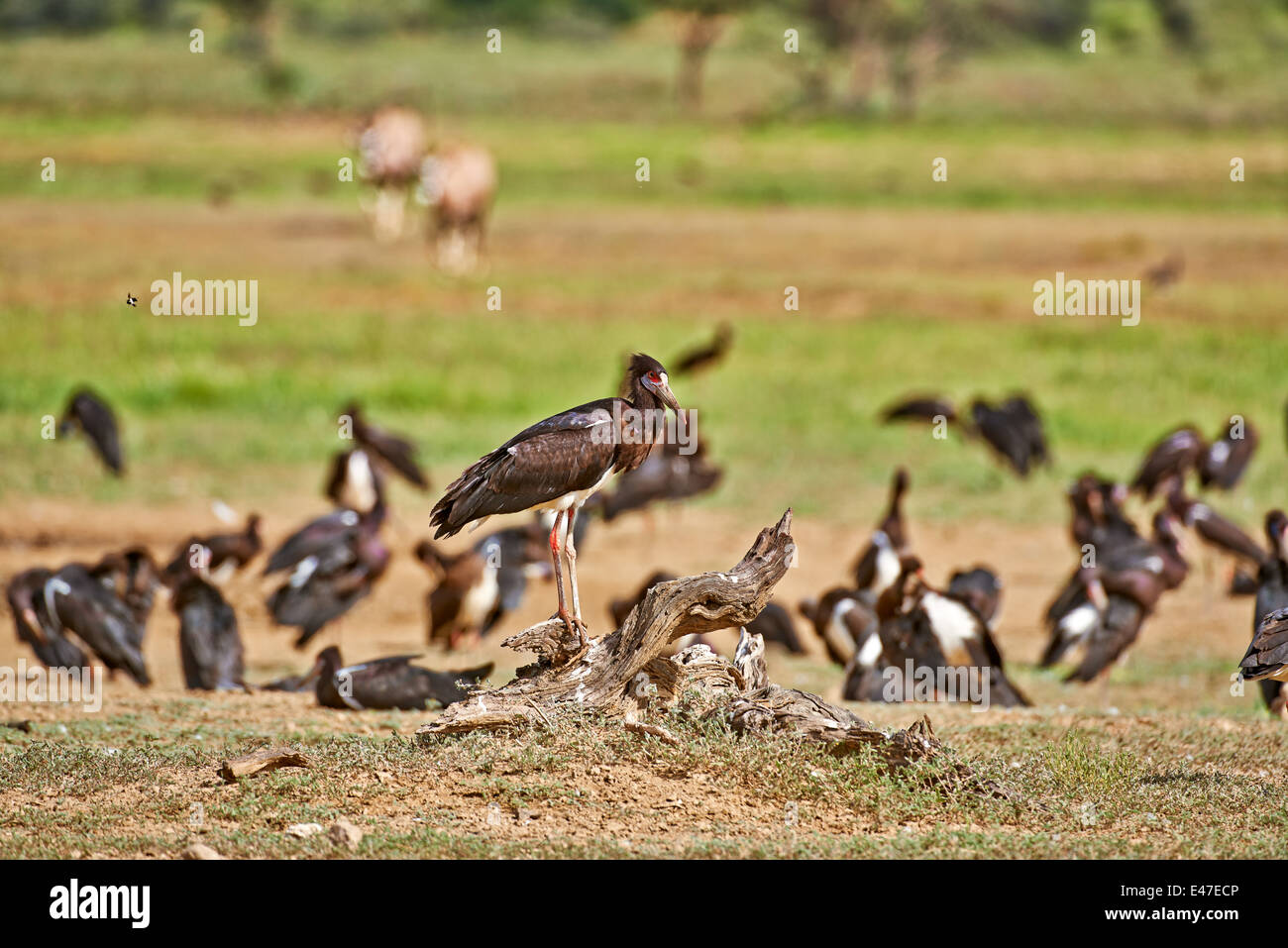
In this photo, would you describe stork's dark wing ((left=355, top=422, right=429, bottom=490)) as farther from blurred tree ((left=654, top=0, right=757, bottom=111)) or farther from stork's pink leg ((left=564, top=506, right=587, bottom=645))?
blurred tree ((left=654, top=0, right=757, bottom=111))

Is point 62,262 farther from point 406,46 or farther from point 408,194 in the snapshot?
point 406,46

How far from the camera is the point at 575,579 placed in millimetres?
7195

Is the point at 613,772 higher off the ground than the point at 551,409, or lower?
lower

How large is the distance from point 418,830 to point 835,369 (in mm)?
13697

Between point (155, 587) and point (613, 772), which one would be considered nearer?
point (613, 772)

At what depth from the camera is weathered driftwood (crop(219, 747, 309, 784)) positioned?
262 inches

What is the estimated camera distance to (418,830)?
20.0ft

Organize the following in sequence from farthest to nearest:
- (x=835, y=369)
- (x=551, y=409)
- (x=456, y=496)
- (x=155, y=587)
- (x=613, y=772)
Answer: (x=835, y=369), (x=551, y=409), (x=155, y=587), (x=456, y=496), (x=613, y=772)

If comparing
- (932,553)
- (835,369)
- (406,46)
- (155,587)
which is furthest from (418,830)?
(406,46)

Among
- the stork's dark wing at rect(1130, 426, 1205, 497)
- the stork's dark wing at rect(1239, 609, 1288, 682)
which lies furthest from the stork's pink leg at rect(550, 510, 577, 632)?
the stork's dark wing at rect(1130, 426, 1205, 497)

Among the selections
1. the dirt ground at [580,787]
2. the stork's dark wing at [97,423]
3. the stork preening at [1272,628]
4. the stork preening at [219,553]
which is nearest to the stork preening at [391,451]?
the stork's dark wing at [97,423]

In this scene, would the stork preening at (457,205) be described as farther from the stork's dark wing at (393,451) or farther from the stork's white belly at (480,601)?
the stork's white belly at (480,601)

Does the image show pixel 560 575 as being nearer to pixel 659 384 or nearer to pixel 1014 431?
pixel 659 384
